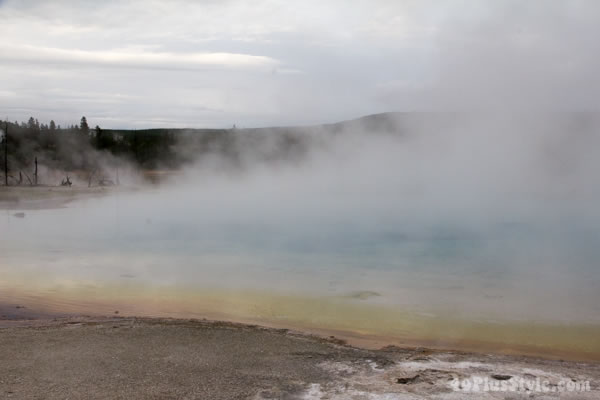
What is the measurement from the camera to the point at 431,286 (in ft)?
22.6

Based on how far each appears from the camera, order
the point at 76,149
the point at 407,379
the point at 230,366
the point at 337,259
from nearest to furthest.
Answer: the point at 407,379, the point at 230,366, the point at 337,259, the point at 76,149

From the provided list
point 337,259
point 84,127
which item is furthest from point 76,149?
point 337,259

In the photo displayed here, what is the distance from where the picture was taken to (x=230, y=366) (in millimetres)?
3922

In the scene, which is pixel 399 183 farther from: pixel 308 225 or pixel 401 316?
pixel 401 316

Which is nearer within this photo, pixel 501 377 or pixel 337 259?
pixel 501 377

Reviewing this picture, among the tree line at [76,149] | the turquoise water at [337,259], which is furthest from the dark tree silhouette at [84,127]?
the turquoise water at [337,259]

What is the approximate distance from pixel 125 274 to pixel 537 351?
4885 mm

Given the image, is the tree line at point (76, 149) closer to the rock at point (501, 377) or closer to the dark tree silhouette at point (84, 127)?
the dark tree silhouette at point (84, 127)

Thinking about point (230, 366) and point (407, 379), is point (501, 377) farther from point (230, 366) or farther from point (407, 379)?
point (230, 366)

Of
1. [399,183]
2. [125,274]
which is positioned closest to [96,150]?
[399,183]

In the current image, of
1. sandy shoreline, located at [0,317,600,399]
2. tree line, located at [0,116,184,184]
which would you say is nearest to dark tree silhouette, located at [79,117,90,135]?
tree line, located at [0,116,184,184]

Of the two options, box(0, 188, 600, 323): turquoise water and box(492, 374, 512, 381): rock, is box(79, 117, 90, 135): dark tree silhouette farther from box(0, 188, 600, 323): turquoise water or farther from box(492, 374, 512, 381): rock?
box(492, 374, 512, 381): rock

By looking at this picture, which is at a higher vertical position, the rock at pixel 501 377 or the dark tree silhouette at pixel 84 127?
the dark tree silhouette at pixel 84 127

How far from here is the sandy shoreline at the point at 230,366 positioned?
3480 millimetres
